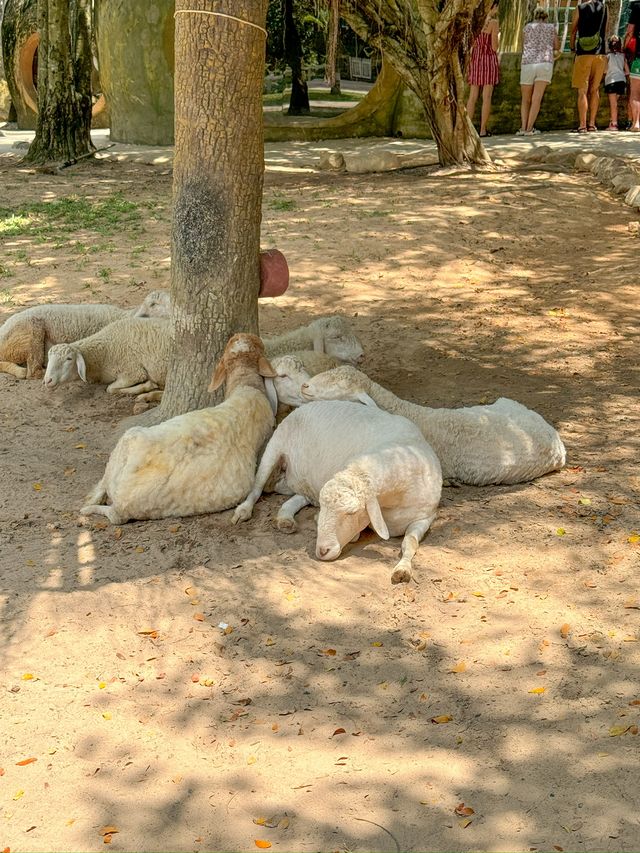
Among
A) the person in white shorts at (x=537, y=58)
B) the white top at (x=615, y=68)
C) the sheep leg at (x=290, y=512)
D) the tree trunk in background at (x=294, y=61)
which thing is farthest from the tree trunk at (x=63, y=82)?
the sheep leg at (x=290, y=512)

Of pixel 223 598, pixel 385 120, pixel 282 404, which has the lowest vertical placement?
pixel 223 598

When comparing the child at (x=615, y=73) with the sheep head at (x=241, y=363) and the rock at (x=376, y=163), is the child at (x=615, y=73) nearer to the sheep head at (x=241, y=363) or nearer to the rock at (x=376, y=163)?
the rock at (x=376, y=163)

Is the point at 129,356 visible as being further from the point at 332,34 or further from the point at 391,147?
the point at 391,147

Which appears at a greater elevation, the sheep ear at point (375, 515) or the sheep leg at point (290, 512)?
the sheep ear at point (375, 515)

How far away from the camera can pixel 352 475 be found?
462cm

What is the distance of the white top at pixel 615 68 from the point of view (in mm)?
14320

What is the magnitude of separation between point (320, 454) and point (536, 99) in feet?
35.7

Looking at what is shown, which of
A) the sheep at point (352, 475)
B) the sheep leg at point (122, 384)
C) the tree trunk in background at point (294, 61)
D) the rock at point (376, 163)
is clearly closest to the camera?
the sheep at point (352, 475)

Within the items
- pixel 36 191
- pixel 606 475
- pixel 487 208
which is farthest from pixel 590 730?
pixel 36 191

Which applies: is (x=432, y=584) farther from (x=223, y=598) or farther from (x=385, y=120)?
(x=385, y=120)

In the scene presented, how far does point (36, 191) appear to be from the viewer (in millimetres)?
12812

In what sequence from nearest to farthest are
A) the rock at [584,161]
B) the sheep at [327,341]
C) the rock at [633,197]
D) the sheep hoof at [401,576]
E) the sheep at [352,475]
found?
the sheep hoof at [401,576] < the sheep at [352,475] < the sheep at [327,341] < the rock at [633,197] < the rock at [584,161]

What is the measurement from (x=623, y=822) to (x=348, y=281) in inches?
254

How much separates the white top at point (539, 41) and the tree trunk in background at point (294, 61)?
6.10 metres
